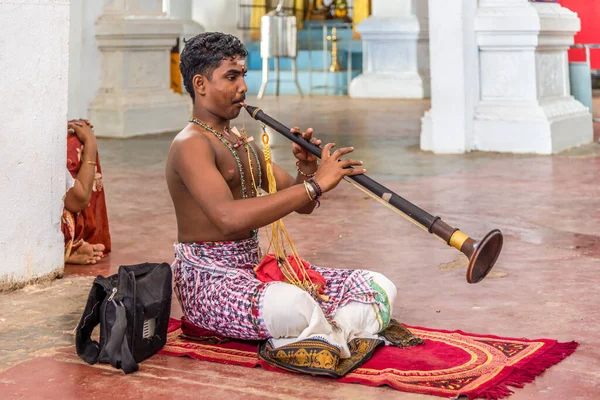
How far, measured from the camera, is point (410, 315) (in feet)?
12.7

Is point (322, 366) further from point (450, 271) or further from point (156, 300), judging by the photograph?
point (450, 271)

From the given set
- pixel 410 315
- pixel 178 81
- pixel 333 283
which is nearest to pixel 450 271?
pixel 410 315

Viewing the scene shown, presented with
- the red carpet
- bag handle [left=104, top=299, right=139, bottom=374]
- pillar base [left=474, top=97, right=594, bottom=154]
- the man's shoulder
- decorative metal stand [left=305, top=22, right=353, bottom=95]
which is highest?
decorative metal stand [left=305, top=22, right=353, bottom=95]

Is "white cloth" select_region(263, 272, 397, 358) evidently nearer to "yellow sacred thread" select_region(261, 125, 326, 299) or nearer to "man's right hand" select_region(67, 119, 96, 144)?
"yellow sacred thread" select_region(261, 125, 326, 299)

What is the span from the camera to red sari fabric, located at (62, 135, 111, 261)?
4.74 metres

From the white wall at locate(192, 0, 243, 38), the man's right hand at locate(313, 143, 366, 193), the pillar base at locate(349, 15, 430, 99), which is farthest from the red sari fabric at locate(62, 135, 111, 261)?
the white wall at locate(192, 0, 243, 38)

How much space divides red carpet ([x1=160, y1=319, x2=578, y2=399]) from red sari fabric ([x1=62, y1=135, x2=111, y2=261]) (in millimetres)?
1354

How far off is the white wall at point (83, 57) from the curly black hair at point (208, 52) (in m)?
7.24

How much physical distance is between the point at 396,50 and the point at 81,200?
11664mm

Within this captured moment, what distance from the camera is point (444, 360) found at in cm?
321

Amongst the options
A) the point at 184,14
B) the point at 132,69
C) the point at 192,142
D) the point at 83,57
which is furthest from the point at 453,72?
the point at 184,14

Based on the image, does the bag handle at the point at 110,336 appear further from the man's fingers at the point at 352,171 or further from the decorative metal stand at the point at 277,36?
the decorative metal stand at the point at 277,36

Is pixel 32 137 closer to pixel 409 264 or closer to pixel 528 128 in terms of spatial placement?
pixel 409 264

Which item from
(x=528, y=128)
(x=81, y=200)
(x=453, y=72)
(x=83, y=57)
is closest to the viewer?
(x=81, y=200)
